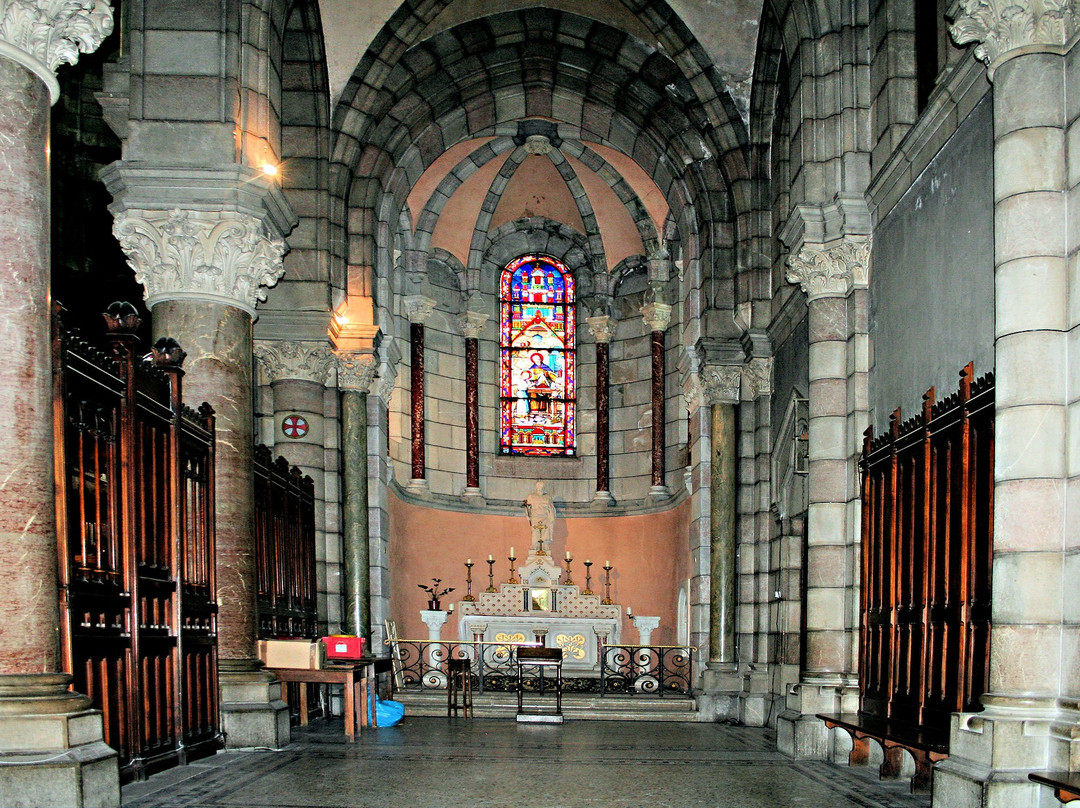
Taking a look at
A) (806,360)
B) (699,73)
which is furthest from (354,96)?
(806,360)

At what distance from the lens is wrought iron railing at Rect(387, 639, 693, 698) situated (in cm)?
1778

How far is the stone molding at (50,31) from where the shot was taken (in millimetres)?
6000

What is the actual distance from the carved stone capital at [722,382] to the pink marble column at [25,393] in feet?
38.9

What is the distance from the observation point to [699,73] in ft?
53.5

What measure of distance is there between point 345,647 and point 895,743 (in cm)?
557

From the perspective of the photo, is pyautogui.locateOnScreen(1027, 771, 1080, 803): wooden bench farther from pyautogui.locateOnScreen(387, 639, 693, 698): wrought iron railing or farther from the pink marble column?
pyautogui.locateOnScreen(387, 639, 693, 698): wrought iron railing

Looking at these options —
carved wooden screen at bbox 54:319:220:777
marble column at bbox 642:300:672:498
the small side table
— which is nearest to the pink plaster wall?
marble column at bbox 642:300:672:498

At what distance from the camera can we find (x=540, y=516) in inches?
870

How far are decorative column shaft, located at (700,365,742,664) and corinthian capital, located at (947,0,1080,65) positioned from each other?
33.0ft

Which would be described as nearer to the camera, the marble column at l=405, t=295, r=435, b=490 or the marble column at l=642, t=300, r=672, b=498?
the marble column at l=405, t=295, r=435, b=490

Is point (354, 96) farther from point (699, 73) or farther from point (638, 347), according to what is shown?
point (638, 347)

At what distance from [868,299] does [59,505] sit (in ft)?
24.1

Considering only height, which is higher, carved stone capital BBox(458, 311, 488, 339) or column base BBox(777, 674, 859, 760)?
carved stone capital BBox(458, 311, 488, 339)

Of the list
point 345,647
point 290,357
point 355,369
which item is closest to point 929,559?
point 345,647
